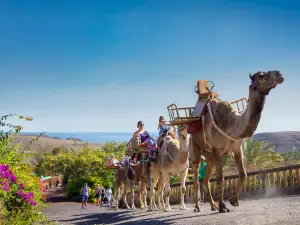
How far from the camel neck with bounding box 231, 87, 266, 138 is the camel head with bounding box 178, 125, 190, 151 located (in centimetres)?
314

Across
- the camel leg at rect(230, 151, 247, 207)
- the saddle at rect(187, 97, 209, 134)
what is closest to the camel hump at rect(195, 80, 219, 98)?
the saddle at rect(187, 97, 209, 134)

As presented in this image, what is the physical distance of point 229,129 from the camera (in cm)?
1049

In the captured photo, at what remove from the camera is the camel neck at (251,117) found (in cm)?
951

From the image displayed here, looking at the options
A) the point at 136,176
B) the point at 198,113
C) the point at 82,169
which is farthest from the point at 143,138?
the point at 82,169

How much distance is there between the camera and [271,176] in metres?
15.8

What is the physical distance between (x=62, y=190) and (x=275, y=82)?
2918 centimetres

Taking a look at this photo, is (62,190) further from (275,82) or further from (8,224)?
(275,82)

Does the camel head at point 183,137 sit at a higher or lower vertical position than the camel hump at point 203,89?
lower

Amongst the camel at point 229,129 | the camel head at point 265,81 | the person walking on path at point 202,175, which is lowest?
the person walking on path at point 202,175

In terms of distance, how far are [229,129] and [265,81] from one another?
177cm

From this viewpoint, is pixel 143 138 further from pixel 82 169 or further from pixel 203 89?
pixel 82 169

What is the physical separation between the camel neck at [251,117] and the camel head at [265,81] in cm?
14

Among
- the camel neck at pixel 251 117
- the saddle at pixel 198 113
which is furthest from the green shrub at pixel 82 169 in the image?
the camel neck at pixel 251 117

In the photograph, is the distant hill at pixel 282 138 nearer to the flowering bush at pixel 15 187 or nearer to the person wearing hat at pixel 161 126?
the person wearing hat at pixel 161 126
